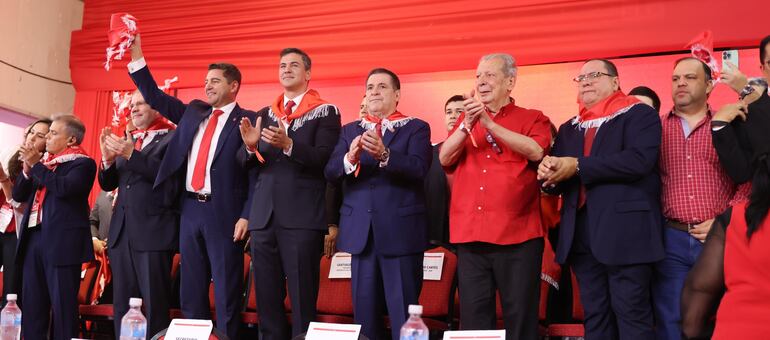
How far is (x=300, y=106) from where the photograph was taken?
3980 millimetres

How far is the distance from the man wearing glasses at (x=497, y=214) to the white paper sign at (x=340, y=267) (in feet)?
3.54

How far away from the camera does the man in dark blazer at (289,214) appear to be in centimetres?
374

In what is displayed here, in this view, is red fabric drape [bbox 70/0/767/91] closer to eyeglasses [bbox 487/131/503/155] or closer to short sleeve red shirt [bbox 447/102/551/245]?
short sleeve red shirt [bbox 447/102/551/245]

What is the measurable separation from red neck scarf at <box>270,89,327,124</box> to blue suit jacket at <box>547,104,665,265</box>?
1321 mm

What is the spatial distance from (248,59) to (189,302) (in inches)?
118

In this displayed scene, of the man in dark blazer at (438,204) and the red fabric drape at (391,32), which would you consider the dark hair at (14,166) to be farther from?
the man in dark blazer at (438,204)

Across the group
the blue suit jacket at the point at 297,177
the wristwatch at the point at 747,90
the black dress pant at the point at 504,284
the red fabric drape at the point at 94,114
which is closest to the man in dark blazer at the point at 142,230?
the blue suit jacket at the point at 297,177

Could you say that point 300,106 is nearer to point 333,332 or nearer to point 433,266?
point 433,266

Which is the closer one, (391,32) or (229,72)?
(229,72)

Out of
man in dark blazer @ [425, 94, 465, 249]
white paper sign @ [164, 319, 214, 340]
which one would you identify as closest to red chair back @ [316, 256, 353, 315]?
man in dark blazer @ [425, 94, 465, 249]

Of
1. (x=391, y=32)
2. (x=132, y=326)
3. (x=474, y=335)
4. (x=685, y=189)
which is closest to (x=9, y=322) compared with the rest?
(x=132, y=326)

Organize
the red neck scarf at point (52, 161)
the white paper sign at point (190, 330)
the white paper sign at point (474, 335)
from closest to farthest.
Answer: the white paper sign at point (474, 335) < the white paper sign at point (190, 330) < the red neck scarf at point (52, 161)

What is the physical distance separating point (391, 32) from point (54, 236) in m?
2.79

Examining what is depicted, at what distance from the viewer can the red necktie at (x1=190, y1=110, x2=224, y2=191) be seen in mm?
4039
